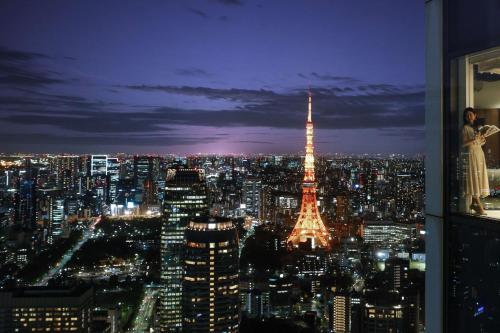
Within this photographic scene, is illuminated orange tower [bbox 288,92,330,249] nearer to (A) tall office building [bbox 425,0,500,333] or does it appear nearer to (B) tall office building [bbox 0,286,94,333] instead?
(B) tall office building [bbox 0,286,94,333]

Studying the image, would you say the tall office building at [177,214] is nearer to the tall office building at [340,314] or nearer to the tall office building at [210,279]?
the tall office building at [210,279]

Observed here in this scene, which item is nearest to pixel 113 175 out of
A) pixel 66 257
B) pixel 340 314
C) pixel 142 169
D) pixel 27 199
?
pixel 142 169

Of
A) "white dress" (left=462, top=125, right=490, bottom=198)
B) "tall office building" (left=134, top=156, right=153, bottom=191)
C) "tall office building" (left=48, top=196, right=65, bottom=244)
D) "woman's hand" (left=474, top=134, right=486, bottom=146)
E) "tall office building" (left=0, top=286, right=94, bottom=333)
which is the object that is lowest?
"tall office building" (left=0, top=286, right=94, bottom=333)

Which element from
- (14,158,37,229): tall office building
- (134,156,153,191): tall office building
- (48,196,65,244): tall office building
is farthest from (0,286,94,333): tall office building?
(134,156,153,191): tall office building

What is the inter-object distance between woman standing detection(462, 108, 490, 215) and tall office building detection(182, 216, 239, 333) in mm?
6530

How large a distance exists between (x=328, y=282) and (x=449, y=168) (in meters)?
8.00

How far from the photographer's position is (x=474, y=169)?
59 centimetres

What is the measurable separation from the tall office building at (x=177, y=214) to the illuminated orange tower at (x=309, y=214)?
2102mm

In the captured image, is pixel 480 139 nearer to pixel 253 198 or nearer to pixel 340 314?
pixel 340 314

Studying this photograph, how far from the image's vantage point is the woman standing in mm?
577

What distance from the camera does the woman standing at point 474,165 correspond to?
58 centimetres

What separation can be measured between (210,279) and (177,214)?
139 inches

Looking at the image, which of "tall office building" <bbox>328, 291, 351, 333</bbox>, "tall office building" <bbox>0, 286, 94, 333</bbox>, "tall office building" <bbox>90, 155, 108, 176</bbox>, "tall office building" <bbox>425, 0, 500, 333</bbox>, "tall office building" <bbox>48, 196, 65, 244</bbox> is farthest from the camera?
"tall office building" <bbox>90, 155, 108, 176</bbox>

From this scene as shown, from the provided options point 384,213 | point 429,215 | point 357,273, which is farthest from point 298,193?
point 429,215
